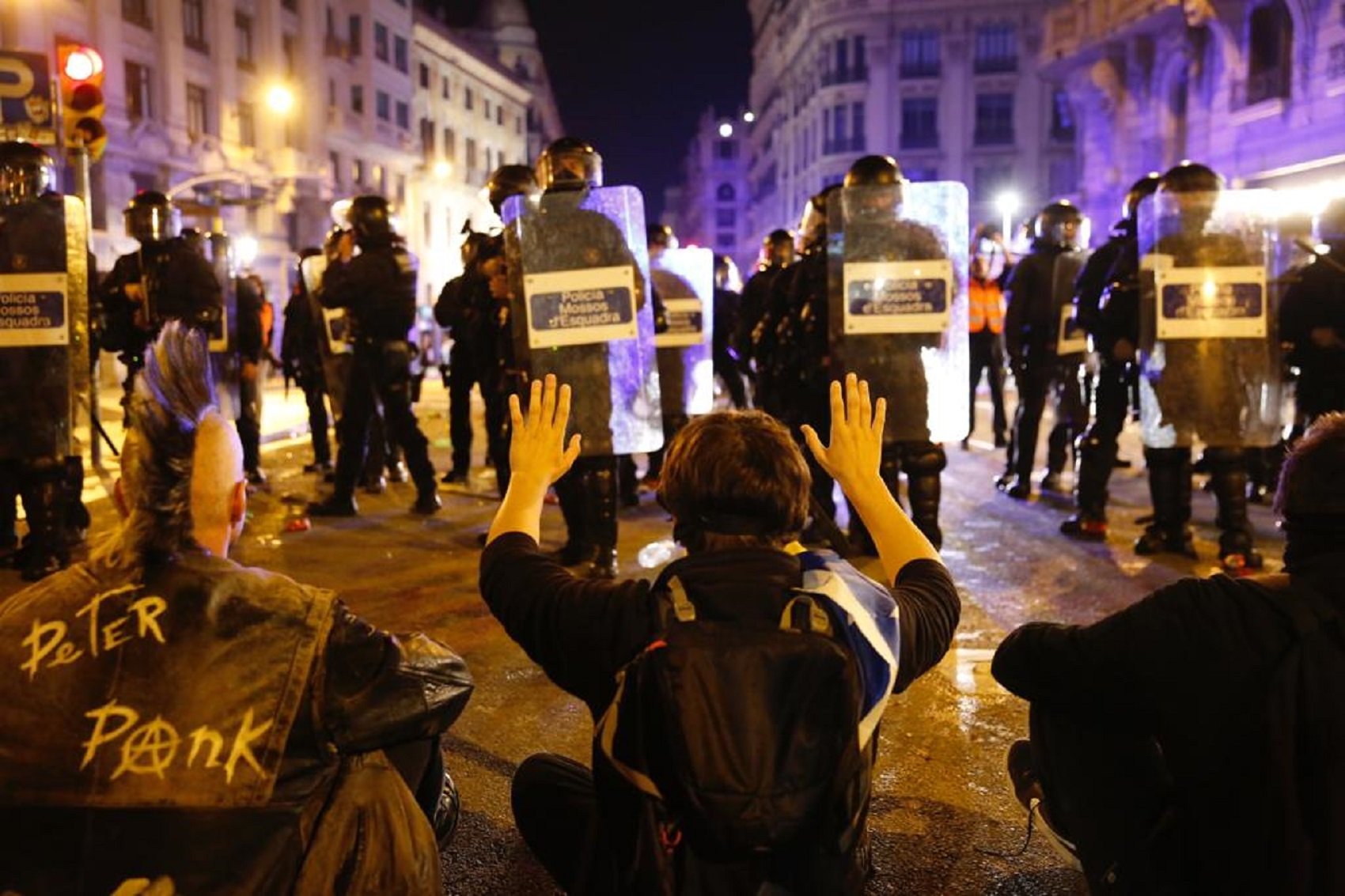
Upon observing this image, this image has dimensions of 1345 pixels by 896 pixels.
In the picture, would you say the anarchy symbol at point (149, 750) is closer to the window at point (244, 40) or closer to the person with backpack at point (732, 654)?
the person with backpack at point (732, 654)

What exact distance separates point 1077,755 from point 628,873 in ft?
3.47

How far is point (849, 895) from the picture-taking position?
210 centimetres

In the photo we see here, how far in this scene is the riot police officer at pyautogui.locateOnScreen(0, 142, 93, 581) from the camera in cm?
596

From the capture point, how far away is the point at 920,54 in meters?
59.6

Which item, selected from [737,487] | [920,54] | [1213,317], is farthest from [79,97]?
[920,54]

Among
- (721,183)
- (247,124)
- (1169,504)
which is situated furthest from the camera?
(721,183)

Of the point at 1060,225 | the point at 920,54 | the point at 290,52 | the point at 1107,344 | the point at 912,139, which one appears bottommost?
the point at 1107,344

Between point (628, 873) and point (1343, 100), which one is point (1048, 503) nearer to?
point (628, 873)

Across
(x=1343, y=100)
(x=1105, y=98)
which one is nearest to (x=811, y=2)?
(x=1105, y=98)

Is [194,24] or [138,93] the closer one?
[138,93]

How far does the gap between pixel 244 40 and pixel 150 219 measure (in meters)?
35.3

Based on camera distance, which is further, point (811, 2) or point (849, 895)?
point (811, 2)

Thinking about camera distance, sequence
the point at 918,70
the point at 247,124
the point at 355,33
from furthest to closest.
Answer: the point at 918,70 < the point at 355,33 < the point at 247,124

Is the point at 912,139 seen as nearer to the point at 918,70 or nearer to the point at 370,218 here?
the point at 918,70
